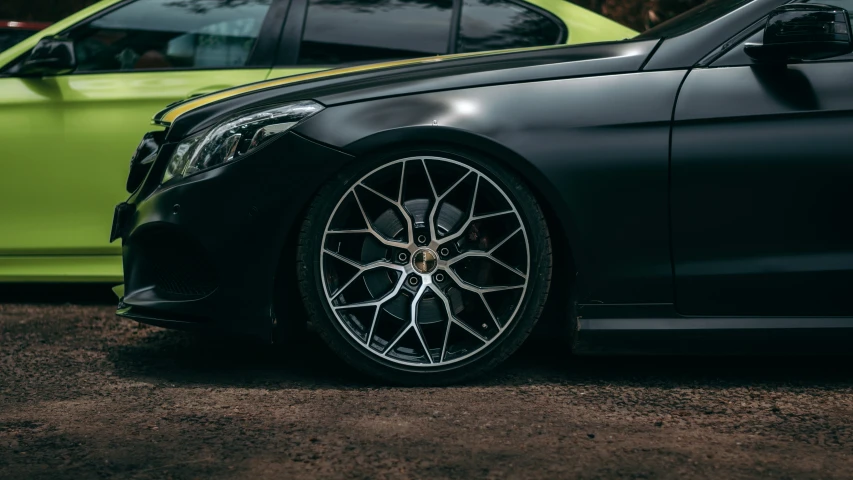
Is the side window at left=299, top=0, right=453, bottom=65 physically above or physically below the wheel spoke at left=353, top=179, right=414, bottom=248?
above

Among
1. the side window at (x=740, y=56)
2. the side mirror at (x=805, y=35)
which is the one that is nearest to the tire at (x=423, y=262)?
the side window at (x=740, y=56)

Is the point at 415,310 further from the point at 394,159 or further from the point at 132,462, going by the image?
the point at 132,462

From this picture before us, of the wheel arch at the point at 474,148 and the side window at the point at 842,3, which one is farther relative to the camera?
the side window at the point at 842,3

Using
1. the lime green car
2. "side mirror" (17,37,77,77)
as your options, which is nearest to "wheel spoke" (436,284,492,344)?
the lime green car

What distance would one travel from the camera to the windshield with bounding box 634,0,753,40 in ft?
12.7

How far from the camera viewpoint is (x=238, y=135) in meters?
3.74

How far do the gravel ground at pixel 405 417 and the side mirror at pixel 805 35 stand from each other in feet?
3.51

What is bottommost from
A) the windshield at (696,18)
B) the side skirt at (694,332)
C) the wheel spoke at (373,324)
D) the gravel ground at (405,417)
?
the gravel ground at (405,417)

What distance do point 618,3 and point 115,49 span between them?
4581mm

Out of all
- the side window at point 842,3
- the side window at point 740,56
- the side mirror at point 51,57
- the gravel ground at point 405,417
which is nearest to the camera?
the gravel ground at point 405,417

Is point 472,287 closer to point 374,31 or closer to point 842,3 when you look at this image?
point 842,3

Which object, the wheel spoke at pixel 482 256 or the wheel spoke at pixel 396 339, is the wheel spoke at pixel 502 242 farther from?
the wheel spoke at pixel 396 339

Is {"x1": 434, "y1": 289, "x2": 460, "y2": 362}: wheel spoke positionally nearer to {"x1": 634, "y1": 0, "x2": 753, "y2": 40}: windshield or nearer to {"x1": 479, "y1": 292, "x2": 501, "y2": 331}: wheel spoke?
{"x1": 479, "y1": 292, "x2": 501, "y2": 331}: wheel spoke

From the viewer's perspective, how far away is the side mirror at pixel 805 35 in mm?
3557
